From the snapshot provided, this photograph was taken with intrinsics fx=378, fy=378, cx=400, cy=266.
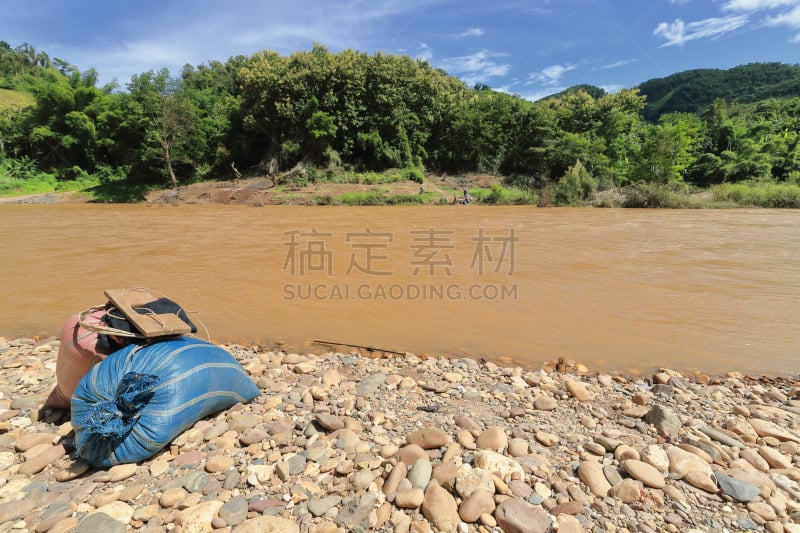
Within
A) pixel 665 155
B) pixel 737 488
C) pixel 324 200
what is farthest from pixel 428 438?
pixel 665 155

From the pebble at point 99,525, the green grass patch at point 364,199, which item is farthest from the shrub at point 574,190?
the pebble at point 99,525

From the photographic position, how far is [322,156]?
84.2ft

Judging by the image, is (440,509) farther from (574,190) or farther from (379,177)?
(379,177)

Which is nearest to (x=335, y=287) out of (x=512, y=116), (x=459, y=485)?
(x=459, y=485)

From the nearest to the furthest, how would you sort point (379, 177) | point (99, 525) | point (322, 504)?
point (99, 525), point (322, 504), point (379, 177)

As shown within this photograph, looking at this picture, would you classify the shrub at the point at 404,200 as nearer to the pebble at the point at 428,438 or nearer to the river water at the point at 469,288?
the river water at the point at 469,288

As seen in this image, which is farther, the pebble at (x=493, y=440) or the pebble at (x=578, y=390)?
the pebble at (x=578, y=390)

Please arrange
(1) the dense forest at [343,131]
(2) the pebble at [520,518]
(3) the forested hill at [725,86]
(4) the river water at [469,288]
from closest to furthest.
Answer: (2) the pebble at [520,518] < (4) the river water at [469,288] < (1) the dense forest at [343,131] < (3) the forested hill at [725,86]

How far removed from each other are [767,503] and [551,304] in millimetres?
3266

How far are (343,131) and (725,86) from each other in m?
74.7

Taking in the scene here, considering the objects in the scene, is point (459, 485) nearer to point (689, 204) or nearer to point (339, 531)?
point (339, 531)

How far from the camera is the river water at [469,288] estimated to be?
379 cm

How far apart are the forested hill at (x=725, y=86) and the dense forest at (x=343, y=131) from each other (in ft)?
132

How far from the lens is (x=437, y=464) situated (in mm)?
1922
